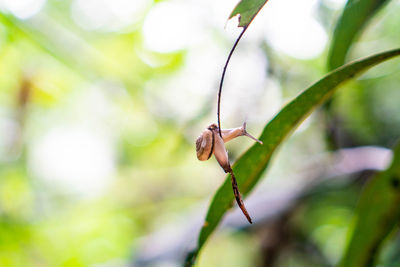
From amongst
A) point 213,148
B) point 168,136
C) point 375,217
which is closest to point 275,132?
point 213,148

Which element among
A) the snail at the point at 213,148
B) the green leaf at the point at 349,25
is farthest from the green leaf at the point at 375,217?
the snail at the point at 213,148

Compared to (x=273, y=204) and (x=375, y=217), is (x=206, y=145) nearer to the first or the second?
(x=375, y=217)

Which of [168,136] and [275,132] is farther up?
[168,136]

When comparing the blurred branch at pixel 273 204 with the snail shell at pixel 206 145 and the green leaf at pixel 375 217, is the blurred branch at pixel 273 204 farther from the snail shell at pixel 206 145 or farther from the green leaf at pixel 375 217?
the snail shell at pixel 206 145

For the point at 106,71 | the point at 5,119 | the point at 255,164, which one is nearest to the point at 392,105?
the point at 106,71

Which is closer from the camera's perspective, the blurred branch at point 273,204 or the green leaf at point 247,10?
the green leaf at point 247,10

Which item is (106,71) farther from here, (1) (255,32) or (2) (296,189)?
(2) (296,189)
